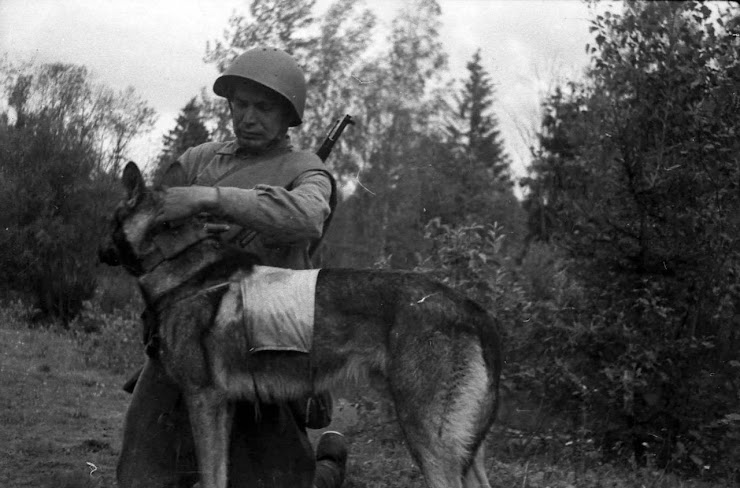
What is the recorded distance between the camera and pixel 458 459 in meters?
4.14

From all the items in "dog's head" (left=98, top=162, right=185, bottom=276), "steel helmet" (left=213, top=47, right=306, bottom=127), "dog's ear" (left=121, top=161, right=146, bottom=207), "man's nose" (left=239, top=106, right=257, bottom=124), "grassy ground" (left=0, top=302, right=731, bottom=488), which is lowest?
"grassy ground" (left=0, top=302, right=731, bottom=488)

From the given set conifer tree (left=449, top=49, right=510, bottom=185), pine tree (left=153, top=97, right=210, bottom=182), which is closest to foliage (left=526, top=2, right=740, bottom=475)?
pine tree (left=153, top=97, right=210, bottom=182)

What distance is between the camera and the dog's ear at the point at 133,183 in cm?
444

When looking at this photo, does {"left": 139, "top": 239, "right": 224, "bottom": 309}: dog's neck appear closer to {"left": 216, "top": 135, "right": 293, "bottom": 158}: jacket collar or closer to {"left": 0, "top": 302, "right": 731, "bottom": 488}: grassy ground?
{"left": 216, "top": 135, "right": 293, "bottom": 158}: jacket collar

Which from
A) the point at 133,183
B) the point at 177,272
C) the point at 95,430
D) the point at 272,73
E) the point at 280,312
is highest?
the point at 272,73

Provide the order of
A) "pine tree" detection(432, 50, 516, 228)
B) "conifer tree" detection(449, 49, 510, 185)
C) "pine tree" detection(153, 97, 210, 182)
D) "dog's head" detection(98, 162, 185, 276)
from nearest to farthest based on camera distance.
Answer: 1. "dog's head" detection(98, 162, 185, 276)
2. "pine tree" detection(153, 97, 210, 182)
3. "pine tree" detection(432, 50, 516, 228)
4. "conifer tree" detection(449, 49, 510, 185)

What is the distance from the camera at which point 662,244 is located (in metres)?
8.71

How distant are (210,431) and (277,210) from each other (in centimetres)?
111

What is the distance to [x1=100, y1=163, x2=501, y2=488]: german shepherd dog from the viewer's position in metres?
4.16

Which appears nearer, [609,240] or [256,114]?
[256,114]

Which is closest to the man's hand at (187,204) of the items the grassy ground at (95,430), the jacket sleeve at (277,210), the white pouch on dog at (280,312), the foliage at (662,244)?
the jacket sleeve at (277,210)

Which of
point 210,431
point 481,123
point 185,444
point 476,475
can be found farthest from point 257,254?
point 481,123

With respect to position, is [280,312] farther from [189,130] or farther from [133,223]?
[189,130]

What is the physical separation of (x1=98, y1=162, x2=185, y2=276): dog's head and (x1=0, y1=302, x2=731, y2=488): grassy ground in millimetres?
1292
